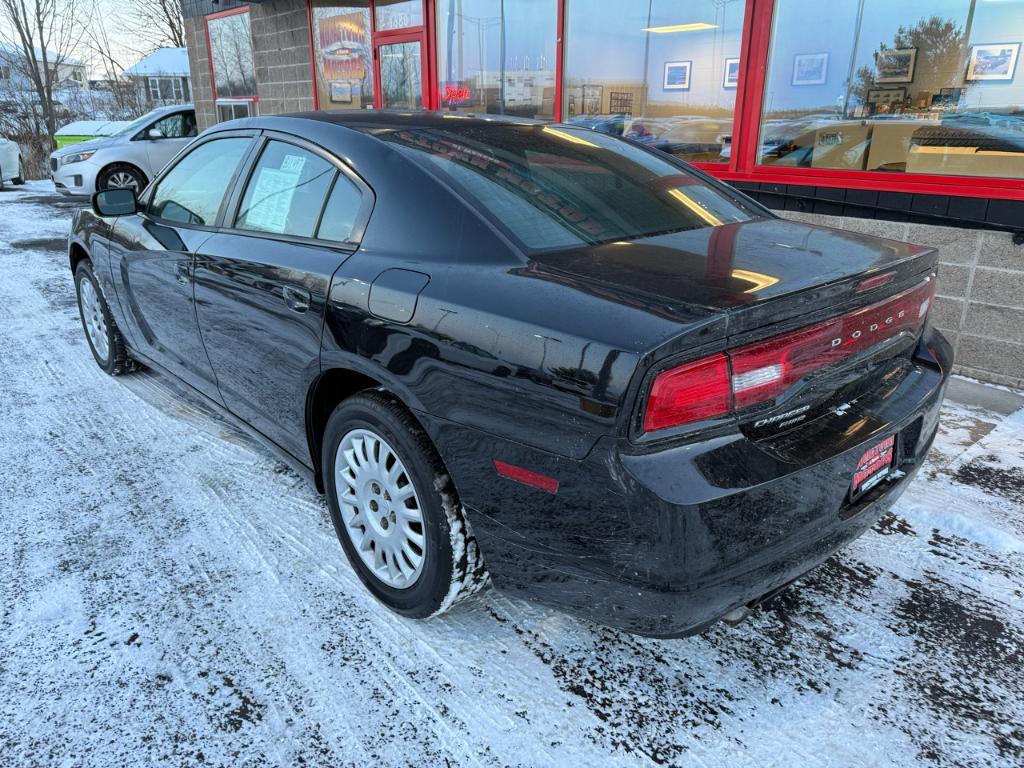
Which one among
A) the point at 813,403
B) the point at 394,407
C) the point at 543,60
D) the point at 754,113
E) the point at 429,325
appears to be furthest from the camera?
the point at 543,60

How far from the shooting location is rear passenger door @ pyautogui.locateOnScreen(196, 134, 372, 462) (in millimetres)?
2492

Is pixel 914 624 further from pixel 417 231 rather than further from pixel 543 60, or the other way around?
pixel 543 60

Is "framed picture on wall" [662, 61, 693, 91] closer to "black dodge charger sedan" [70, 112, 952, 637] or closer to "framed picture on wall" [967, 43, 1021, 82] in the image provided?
"framed picture on wall" [967, 43, 1021, 82]

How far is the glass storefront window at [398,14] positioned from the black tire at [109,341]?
19.3ft

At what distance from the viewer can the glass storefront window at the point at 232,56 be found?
12250 mm

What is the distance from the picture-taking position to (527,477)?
185 centimetres

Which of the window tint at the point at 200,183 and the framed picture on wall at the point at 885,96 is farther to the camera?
the framed picture on wall at the point at 885,96

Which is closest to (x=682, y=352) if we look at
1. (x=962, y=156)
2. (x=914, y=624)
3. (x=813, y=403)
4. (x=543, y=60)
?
(x=813, y=403)

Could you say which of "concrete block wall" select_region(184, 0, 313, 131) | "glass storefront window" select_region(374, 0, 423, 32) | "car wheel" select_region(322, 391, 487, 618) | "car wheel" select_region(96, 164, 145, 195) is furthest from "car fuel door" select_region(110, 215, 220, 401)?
"car wheel" select_region(96, 164, 145, 195)

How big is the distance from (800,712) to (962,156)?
4254 mm

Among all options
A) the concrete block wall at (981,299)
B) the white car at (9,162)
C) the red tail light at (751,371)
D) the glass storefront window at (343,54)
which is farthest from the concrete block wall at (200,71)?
the red tail light at (751,371)

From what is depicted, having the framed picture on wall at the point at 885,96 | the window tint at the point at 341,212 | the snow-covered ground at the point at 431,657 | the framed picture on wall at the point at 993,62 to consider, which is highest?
the framed picture on wall at the point at 993,62

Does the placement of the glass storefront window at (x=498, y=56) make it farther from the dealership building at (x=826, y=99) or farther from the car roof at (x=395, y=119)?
the car roof at (x=395, y=119)

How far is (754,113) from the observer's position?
5.76 meters
